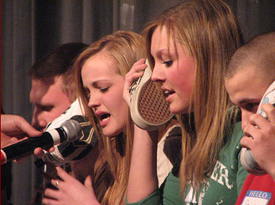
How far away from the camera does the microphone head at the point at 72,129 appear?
1.00m

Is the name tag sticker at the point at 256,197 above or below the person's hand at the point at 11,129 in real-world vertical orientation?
above

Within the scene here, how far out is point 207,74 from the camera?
899 millimetres

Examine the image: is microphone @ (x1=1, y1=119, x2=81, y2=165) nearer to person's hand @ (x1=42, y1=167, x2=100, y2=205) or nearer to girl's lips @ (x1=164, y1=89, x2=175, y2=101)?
person's hand @ (x1=42, y1=167, x2=100, y2=205)

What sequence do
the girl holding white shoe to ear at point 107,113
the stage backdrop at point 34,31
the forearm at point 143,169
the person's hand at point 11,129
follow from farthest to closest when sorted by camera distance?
the stage backdrop at point 34,31 < the person's hand at point 11,129 < the girl holding white shoe to ear at point 107,113 < the forearm at point 143,169

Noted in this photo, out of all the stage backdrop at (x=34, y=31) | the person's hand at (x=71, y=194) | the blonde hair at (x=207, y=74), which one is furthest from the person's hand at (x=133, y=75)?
the stage backdrop at (x=34, y=31)

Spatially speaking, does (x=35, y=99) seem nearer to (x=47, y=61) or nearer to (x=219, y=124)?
(x=47, y=61)

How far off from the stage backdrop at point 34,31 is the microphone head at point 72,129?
53 centimetres

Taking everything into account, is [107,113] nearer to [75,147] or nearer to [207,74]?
[75,147]

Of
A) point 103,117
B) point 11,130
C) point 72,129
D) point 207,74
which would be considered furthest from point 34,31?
point 207,74

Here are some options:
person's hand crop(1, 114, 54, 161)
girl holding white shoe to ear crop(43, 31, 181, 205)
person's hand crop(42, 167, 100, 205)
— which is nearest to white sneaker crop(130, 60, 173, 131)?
girl holding white shoe to ear crop(43, 31, 181, 205)

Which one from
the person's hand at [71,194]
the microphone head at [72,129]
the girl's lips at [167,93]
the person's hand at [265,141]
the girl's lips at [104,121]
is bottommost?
the person's hand at [71,194]

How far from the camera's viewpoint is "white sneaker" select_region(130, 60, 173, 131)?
0.93 metres

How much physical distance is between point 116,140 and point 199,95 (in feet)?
1.55

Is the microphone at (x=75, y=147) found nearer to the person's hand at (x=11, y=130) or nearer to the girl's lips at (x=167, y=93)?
the person's hand at (x=11, y=130)
